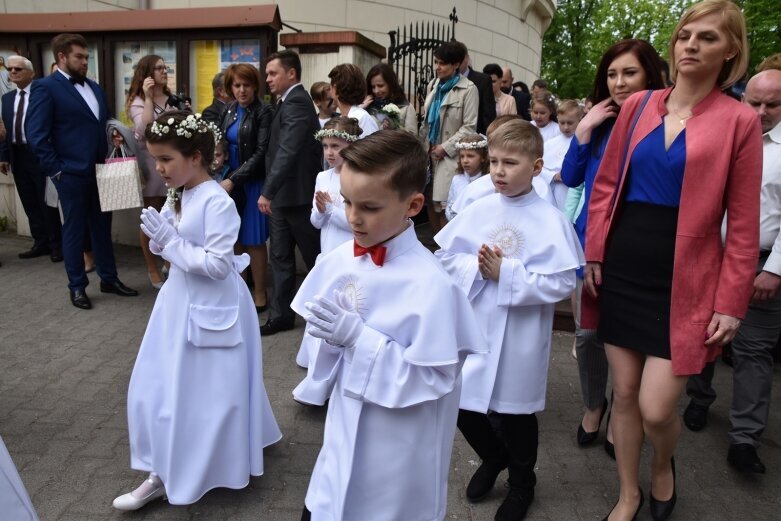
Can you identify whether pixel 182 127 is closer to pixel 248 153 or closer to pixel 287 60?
pixel 287 60

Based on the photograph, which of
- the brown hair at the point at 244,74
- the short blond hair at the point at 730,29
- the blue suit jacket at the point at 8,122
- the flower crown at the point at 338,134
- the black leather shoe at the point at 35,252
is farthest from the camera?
the black leather shoe at the point at 35,252

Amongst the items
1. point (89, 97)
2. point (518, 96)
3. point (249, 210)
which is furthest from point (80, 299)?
point (518, 96)

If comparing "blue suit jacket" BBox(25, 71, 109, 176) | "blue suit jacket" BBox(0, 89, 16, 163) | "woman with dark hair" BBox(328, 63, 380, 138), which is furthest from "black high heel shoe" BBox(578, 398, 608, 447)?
"blue suit jacket" BBox(0, 89, 16, 163)

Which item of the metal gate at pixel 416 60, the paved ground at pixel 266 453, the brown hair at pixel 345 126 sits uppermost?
Answer: the metal gate at pixel 416 60

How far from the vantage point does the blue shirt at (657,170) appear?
2512mm

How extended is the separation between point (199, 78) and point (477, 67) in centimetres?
837

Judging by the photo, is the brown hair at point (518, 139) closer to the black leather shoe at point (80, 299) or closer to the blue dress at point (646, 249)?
the blue dress at point (646, 249)

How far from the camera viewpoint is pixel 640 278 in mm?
2693

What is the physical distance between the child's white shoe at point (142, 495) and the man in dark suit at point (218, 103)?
398cm

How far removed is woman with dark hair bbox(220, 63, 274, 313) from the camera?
19.0ft

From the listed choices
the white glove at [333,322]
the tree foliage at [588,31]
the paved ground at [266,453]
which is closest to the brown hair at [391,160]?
the white glove at [333,322]

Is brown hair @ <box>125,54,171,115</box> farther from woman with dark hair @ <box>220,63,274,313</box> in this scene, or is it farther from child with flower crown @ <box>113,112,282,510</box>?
child with flower crown @ <box>113,112,282,510</box>

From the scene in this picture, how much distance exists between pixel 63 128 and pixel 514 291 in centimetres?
499

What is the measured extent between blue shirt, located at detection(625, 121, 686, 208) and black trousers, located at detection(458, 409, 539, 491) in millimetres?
1140
